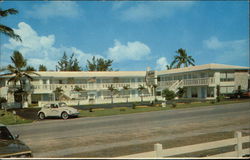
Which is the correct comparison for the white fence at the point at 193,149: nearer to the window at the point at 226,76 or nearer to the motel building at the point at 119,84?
the motel building at the point at 119,84

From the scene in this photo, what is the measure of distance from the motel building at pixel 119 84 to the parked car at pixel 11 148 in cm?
3385

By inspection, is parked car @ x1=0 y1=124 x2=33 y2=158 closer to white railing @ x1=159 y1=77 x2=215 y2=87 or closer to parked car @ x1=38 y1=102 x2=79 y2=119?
parked car @ x1=38 y1=102 x2=79 y2=119

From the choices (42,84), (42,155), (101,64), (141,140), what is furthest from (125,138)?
(101,64)

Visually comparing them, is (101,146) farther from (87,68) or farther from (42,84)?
(87,68)

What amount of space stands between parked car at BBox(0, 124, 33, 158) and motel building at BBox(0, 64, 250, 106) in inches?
1333

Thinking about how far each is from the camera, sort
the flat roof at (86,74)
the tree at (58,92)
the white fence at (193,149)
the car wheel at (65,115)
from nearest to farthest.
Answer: the white fence at (193,149) < the car wheel at (65,115) < the tree at (58,92) < the flat roof at (86,74)

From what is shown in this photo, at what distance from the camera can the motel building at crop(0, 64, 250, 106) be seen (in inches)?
1688

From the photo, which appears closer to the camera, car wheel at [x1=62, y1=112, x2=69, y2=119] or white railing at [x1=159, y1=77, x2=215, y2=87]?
car wheel at [x1=62, y1=112, x2=69, y2=119]

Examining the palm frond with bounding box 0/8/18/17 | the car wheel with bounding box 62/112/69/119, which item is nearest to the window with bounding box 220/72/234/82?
the car wheel with bounding box 62/112/69/119

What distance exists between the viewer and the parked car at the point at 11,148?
5.91 metres

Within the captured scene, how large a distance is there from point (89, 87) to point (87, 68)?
99.0ft

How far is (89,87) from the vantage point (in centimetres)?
4784

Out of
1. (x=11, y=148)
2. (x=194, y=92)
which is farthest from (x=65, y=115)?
(x=194, y=92)

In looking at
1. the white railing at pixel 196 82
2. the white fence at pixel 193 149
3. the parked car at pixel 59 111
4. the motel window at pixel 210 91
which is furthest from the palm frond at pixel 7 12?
the motel window at pixel 210 91
